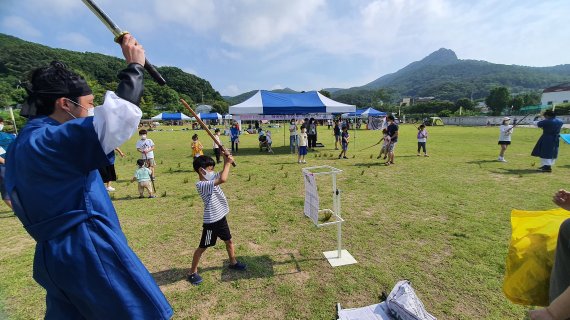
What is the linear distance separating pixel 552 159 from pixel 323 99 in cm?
1084

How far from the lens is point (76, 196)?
1297mm

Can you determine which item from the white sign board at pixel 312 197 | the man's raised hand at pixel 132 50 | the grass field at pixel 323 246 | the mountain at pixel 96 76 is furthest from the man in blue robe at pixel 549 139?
the man's raised hand at pixel 132 50

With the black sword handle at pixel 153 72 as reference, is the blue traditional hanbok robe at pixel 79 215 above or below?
below

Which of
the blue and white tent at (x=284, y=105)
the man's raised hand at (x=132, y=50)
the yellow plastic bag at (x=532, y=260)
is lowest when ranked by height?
the yellow plastic bag at (x=532, y=260)

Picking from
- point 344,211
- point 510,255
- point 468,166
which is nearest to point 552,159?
point 468,166

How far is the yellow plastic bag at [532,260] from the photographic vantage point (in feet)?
6.67

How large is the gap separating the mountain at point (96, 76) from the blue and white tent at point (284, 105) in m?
4.77

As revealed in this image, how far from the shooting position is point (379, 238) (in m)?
4.96

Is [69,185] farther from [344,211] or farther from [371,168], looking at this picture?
[371,168]

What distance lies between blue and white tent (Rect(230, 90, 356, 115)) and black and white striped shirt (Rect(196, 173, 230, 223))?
11810 mm

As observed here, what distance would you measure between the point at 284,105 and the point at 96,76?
310ft

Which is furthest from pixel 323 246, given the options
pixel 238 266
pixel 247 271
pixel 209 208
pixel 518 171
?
pixel 518 171

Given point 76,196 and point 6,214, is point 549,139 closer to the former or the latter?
point 76,196

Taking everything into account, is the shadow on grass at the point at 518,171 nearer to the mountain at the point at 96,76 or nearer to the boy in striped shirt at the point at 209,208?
the boy in striped shirt at the point at 209,208
